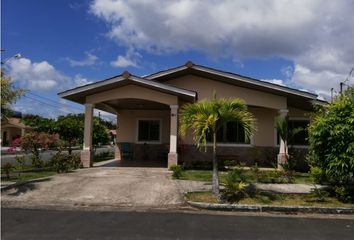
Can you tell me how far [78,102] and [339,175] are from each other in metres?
12.0

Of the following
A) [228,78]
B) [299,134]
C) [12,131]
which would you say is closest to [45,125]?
[228,78]

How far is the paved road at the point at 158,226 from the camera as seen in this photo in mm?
7785

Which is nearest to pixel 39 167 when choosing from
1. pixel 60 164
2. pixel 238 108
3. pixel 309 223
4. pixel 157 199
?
pixel 60 164

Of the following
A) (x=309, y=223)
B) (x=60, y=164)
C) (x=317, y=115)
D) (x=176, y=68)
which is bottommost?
(x=309, y=223)

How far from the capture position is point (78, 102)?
19.2 meters

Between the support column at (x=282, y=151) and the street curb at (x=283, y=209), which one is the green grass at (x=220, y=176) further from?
the street curb at (x=283, y=209)

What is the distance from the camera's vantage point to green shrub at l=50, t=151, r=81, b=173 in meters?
16.0

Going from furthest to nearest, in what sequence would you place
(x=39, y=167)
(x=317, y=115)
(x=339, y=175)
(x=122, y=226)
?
(x=39, y=167), (x=317, y=115), (x=339, y=175), (x=122, y=226)

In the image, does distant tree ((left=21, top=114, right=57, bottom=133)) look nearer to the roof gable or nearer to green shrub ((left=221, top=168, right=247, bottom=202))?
the roof gable

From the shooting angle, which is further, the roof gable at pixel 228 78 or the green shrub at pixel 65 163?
the roof gable at pixel 228 78

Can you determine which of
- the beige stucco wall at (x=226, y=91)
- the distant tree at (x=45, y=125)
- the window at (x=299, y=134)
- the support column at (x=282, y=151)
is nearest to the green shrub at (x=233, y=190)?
the support column at (x=282, y=151)

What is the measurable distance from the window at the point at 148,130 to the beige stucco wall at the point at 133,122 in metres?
0.22

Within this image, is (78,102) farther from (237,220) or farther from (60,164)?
(237,220)

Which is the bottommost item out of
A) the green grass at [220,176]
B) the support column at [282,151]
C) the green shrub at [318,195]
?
the green shrub at [318,195]
